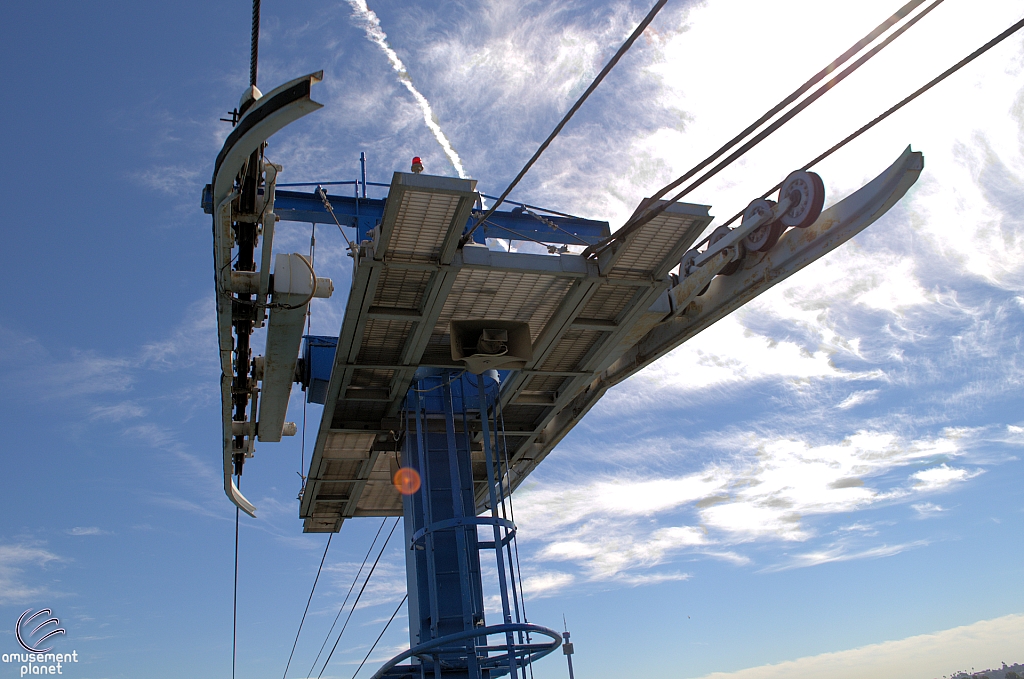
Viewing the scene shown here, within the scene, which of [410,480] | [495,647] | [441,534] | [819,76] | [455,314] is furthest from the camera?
[410,480]

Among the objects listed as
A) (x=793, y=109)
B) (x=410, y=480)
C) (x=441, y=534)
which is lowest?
(x=441, y=534)

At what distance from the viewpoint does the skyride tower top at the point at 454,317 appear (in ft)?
37.8

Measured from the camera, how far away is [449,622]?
15.7 meters

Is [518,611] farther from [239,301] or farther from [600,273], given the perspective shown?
[239,301]

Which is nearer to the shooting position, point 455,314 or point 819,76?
point 819,76

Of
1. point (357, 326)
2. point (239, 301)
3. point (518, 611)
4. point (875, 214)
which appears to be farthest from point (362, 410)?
point (875, 214)

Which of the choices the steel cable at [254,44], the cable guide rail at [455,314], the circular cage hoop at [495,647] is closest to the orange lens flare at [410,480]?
the cable guide rail at [455,314]

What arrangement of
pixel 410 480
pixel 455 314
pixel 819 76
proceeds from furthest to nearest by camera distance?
pixel 410 480
pixel 455 314
pixel 819 76

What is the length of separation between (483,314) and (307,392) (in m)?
6.57

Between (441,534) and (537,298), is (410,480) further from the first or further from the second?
(537,298)

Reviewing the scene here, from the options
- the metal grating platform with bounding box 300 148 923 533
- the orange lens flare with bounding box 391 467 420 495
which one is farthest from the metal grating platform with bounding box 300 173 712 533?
the orange lens flare with bounding box 391 467 420 495

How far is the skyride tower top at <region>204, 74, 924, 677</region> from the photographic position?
37.8 feet

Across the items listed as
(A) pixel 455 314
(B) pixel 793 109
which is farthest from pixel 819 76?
(A) pixel 455 314

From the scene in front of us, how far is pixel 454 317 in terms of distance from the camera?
46.7 ft
